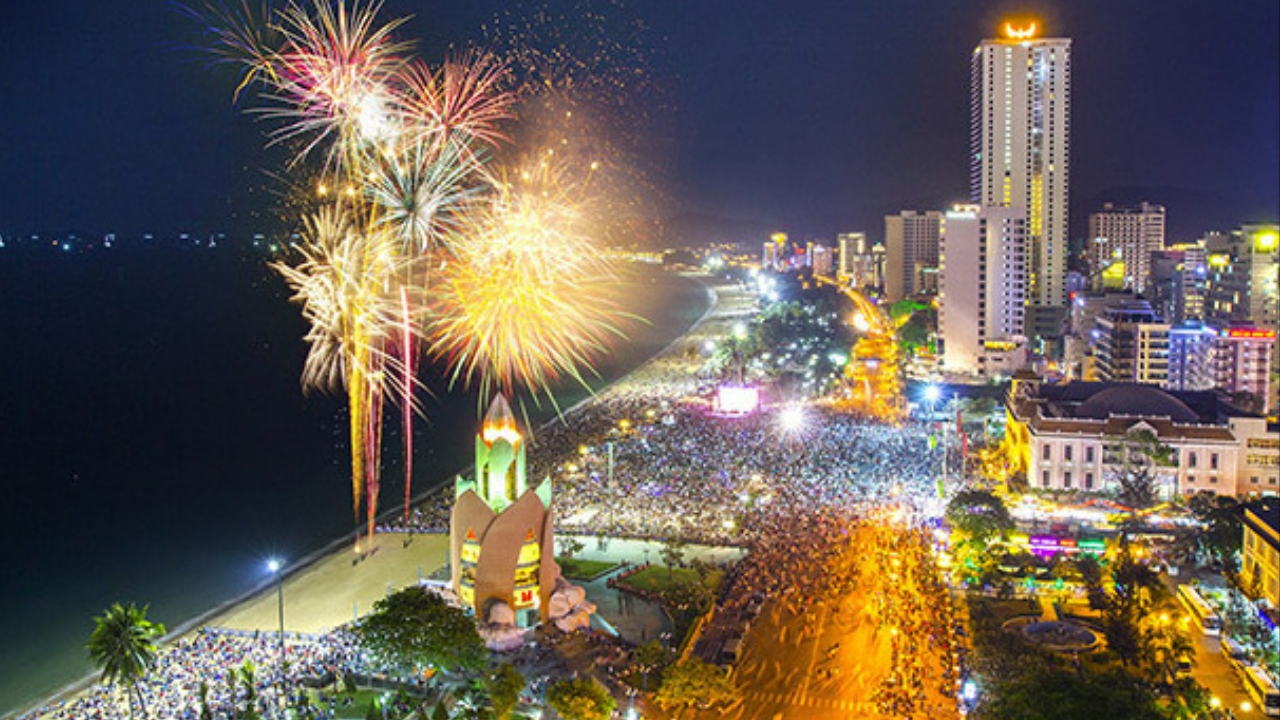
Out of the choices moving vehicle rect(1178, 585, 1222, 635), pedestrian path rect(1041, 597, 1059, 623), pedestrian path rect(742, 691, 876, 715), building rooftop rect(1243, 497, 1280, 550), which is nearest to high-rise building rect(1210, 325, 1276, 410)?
building rooftop rect(1243, 497, 1280, 550)

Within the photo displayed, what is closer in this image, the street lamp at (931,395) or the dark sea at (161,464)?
the dark sea at (161,464)

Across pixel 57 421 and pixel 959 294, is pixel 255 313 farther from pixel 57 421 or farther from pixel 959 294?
pixel 959 294

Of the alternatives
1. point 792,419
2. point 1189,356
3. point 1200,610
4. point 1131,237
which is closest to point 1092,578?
point 1200,610

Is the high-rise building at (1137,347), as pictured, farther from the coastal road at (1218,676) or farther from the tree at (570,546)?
the tree at (570,546)

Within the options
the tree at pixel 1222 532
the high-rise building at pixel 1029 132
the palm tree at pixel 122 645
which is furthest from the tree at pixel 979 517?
the high-rise building at pixel 1029 132

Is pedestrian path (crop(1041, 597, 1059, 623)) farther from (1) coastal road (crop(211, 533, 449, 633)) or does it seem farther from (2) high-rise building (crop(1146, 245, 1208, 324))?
(2) high-rise building (crop(1146, 245, 1208, 324))

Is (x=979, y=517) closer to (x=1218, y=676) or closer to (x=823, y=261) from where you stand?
(x=1218, y=676)
